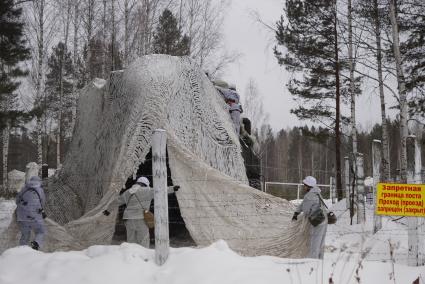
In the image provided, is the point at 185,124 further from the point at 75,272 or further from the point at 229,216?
the point at 75,272

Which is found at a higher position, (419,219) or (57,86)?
(57,86)

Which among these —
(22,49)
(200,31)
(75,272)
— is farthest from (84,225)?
(200,31)

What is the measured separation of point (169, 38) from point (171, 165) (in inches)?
646

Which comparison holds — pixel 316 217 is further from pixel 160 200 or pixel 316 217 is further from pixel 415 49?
pixel 415 49

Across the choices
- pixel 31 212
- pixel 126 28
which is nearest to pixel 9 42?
pixel 126 28

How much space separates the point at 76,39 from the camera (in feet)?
72.2

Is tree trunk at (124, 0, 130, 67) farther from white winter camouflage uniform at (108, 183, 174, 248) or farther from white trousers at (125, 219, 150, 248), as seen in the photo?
white trousers at (125, 219, 150, 248)

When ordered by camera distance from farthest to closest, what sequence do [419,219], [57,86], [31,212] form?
[57,86] < [31,212] < [419,219]

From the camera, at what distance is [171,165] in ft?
24.1

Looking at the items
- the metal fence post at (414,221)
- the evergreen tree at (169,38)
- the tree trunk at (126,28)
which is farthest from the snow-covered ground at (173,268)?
the evergreen tree at (169,38)

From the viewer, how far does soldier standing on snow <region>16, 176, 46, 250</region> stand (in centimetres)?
714

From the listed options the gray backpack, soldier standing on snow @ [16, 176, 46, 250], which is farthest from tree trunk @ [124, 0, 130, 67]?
the gray backpack

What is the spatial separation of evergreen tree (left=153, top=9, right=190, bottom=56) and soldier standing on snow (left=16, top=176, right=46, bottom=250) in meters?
15.9

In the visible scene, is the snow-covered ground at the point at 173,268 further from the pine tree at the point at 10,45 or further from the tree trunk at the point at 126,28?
the tree trunk at the point at 126,28
